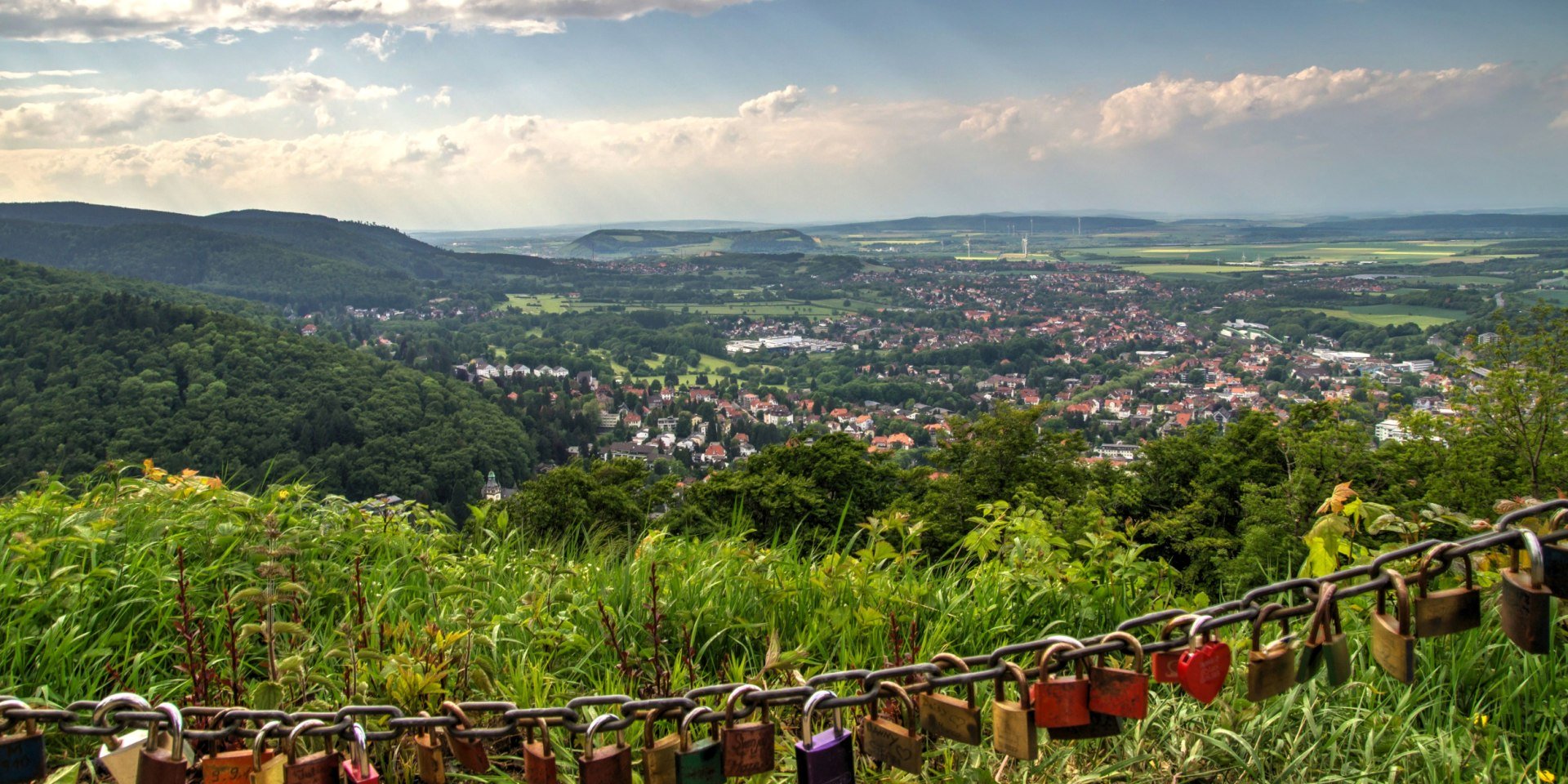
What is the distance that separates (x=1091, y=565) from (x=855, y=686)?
3.52ft

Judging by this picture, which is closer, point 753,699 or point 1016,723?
point 753,699

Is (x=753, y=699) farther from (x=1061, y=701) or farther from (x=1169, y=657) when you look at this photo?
(x=1169, y=657)

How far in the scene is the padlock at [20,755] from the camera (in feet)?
4.61

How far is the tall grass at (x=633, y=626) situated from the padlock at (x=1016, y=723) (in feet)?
2.69

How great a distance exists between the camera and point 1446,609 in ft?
4.90

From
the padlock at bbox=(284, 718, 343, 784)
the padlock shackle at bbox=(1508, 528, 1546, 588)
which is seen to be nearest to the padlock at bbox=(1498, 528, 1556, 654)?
the padlock shackle at bbox=(1508, 528, 1546, 588)

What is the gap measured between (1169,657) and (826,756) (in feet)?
2.05

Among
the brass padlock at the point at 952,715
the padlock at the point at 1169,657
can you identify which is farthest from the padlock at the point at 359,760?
the padlock at the point at 1169,657

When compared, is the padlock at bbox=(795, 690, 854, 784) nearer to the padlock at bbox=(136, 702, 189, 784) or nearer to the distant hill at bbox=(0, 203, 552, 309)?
the padlock at bbox=(136, 702, 189, 784)

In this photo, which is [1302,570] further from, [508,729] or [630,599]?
[508,729]

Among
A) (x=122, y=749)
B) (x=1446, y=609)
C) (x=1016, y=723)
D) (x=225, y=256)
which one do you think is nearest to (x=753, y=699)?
(x=1016, y=723)

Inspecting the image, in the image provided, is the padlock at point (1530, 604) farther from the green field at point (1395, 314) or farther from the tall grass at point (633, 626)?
the green field at point (1395, 314)

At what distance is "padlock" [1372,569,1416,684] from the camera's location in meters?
1.40

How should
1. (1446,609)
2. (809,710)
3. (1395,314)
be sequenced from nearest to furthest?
(809,710) → (1446,609) → (1395,314)
